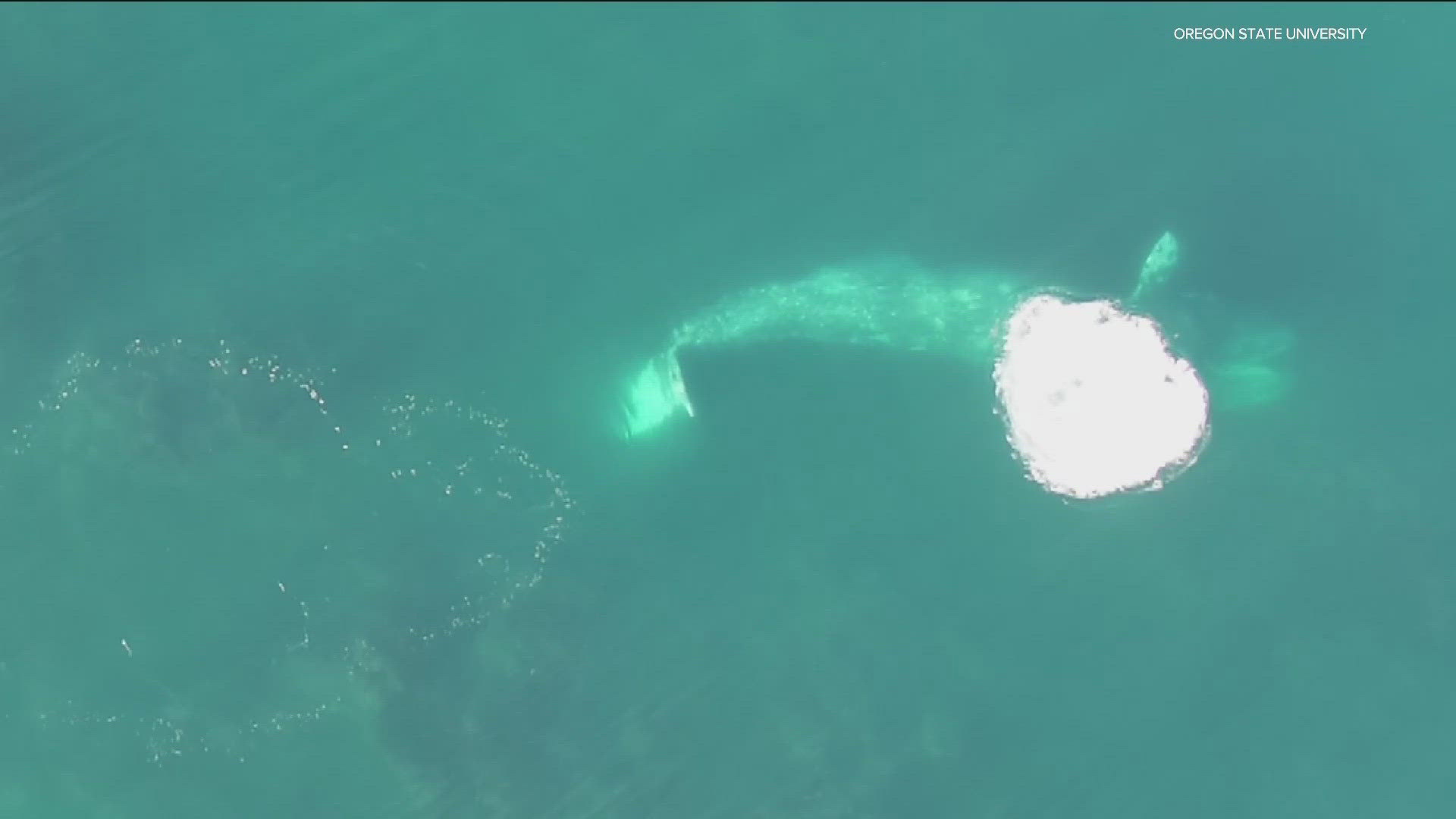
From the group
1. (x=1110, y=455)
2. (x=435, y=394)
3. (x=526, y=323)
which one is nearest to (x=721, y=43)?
(x=526, y=323)

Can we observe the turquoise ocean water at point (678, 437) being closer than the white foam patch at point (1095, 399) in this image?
Yes

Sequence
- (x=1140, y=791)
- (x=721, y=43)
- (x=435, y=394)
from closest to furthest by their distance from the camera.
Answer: (x=1140, y=791)
(x=435, y=394)
(x=721, y=43)

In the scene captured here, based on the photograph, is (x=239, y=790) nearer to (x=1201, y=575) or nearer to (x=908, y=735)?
(x=908, y=735)

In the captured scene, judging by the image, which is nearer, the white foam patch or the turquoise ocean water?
the turquoise ocean water

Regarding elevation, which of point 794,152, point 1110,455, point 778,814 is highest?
point 794,152
